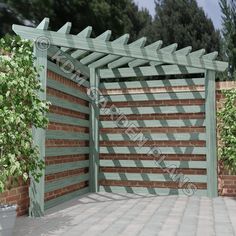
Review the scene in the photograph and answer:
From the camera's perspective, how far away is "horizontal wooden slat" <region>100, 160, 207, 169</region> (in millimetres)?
8148

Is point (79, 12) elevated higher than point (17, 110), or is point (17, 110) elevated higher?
point (79, 12)

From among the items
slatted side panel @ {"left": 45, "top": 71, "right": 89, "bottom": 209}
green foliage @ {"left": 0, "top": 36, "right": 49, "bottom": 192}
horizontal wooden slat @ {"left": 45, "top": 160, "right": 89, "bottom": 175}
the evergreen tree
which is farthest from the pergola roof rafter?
the evergreen tree

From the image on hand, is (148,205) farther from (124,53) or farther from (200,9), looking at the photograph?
(200,9)

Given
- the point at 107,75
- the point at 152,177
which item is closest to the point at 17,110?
the point at 152,177

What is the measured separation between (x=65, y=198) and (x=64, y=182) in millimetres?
310

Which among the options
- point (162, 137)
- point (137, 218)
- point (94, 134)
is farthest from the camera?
point (94, 134)

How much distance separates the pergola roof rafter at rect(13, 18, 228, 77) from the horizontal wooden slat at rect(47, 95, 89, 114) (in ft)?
2.67

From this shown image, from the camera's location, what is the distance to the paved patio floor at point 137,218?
16.7 ft

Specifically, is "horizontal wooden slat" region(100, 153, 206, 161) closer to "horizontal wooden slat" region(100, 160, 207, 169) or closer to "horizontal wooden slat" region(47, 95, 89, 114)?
"horizontal wooden slat" region(100, 160, 207, 169)

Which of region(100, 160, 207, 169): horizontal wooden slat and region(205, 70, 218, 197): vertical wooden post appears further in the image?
region(100, 160, 207, 169): horizontal wooden slat

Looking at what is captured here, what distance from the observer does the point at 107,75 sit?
897cm

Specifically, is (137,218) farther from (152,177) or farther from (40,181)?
Answer: (152,177)

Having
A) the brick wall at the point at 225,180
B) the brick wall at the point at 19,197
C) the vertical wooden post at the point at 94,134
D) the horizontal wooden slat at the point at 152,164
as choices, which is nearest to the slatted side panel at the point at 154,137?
the horizontal wooden slat at the point at 152,164

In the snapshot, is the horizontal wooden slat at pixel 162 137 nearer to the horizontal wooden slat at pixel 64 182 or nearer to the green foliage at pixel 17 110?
the horizontal wooden slat at pixel 64 182
